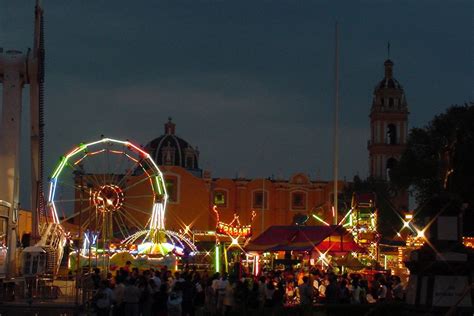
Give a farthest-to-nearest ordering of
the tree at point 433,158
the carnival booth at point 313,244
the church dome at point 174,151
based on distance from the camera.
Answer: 1. the church dome at point 174,151
2. the tree at point 433,158
3. the carnival booth at point 313,244

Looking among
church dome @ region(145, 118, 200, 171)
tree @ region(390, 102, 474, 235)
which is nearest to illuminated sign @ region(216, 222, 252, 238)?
tree @ region(390, 102, 474, 235)

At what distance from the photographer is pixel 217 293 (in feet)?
95.5

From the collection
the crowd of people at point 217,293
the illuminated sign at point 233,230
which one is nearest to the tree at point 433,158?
the illuminated sign at point 233,230

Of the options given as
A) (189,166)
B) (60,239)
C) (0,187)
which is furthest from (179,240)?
(189,166)

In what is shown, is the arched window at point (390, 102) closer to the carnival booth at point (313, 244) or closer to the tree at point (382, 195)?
the tree at point (382, 195)

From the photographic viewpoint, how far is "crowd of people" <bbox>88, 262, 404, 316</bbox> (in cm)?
2583

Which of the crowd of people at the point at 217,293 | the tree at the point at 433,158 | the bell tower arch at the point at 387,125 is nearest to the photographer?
the crowd of people at the point at 217,293

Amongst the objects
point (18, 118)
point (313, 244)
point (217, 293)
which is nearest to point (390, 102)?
point (18, 118)

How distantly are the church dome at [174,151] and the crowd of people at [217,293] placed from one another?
82.9m

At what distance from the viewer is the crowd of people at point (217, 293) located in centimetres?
2583

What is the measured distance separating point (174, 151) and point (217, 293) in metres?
86.0

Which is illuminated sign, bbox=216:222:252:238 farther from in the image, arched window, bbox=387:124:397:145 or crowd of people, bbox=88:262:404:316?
arched window, bbox=387:124:397:145

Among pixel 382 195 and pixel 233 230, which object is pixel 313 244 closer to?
pixel 233 230

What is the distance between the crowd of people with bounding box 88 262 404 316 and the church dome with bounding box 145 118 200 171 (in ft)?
272
